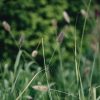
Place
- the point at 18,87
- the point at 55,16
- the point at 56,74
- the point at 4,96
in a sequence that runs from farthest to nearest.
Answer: the point at 55,16 → the point at 56,74 → the point at 18,87 → the point at 4,96

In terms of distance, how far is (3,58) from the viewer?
438 centimetres

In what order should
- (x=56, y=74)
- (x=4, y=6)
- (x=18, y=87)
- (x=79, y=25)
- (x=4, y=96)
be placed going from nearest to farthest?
(x=4, y=96) → (x=18, y=87) → (x=4, y=6) → (x=56, y=74) → (x=79, y=25)

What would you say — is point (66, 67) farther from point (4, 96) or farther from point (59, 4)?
point (4, 96)

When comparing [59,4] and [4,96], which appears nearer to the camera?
[4,96]

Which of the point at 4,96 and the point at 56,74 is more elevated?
the point at 4,96

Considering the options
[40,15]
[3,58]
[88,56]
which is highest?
[40,15]

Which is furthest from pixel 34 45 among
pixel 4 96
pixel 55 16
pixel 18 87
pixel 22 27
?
pixel 4 96

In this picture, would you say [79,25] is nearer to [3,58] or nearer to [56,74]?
[56,74]

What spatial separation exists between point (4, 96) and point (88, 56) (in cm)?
293

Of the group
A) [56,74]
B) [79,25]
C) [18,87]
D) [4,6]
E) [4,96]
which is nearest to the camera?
[4,96]

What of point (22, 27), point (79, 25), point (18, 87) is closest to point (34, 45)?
point (22, 27)

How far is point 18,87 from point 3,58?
4.26 ft

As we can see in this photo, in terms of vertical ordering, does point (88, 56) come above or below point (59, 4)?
below

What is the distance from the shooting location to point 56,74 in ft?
15.2
